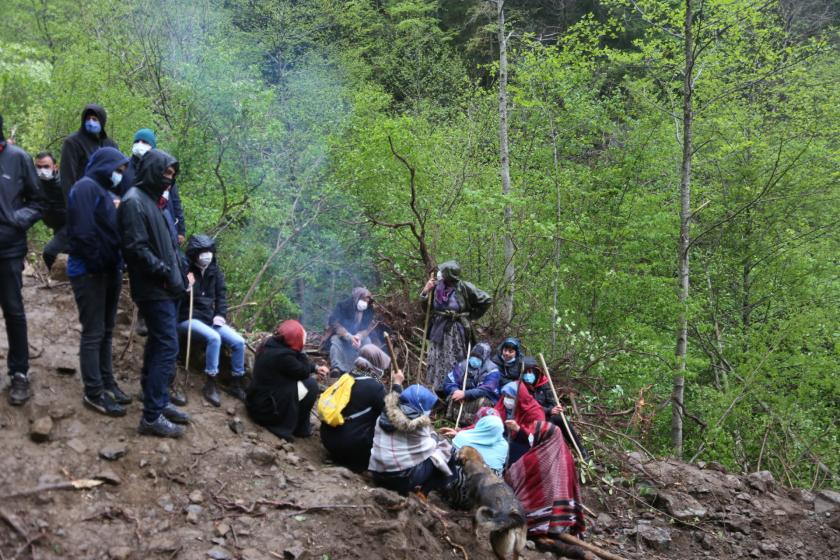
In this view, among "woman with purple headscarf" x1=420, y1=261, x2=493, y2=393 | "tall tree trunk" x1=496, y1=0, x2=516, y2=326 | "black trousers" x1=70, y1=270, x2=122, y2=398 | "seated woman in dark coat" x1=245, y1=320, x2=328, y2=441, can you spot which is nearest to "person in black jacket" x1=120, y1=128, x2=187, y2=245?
"black trousers" x1=70, y1=270, x2=122, y2=398

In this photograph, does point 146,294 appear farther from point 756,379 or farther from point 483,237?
point 756,379

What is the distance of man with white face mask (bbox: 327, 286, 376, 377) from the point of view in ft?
26.4

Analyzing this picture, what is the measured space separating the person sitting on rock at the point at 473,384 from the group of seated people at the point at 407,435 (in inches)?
31.9

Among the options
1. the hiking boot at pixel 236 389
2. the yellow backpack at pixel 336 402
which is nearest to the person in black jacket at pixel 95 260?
the hiking boot at pixel 236 389

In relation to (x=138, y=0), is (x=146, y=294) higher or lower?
lower

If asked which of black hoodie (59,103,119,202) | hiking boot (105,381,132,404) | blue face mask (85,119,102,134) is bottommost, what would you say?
hiking boot (105,381,132,404)

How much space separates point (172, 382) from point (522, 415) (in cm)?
353

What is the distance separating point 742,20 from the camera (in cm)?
957

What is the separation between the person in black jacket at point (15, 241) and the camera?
4.21 metres

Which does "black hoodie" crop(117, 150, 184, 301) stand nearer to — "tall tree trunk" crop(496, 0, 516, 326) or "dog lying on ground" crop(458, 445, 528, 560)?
"dog lying on ground" crop(458, 445, 528, 560)

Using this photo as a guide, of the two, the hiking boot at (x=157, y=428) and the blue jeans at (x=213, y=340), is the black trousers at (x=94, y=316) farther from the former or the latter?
the blue jeans at (x=213, y=340)

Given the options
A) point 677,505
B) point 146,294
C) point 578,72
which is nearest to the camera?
point 146,294

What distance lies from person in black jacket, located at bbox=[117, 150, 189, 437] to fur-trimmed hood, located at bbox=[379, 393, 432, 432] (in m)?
1.69

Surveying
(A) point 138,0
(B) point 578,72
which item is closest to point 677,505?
(B) point 578,72
